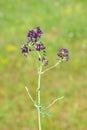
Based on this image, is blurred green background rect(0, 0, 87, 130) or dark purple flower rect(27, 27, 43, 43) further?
A: blurred green background rect(0, 0, 87, 130)

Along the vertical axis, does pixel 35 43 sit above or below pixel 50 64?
below

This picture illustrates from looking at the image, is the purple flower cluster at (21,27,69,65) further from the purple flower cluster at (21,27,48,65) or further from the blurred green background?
the blurred green background

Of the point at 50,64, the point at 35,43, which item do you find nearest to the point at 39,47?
the point at 35,43

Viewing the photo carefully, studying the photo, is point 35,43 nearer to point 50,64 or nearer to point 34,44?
point 34,44

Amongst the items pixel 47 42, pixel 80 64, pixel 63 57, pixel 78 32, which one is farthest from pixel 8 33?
pixel 63 57

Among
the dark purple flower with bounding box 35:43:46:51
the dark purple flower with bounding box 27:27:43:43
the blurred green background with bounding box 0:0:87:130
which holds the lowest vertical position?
the dark purple flower with bounding box 35:43:46:51

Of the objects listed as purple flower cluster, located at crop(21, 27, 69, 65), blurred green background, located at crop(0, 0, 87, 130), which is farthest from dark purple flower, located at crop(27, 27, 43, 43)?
blurred green background, located at crop(0, 0, 87, 130)

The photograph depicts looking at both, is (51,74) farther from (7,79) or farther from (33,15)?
(33,15)

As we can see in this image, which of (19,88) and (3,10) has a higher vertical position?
(3,10)

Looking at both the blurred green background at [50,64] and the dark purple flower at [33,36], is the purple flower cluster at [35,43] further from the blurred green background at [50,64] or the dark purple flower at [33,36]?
the blurred green background at [50,64]
